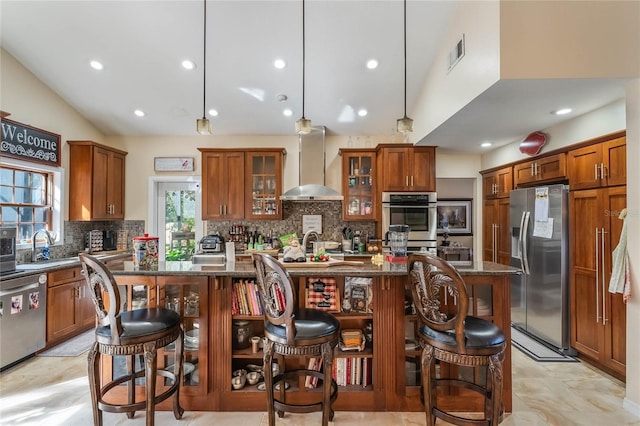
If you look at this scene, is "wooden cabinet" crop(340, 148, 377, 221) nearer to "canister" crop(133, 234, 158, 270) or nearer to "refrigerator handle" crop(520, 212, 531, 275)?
"refrigerator handle" crop(520, 212, 531, 275)

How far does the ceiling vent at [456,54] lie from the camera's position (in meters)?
2.95

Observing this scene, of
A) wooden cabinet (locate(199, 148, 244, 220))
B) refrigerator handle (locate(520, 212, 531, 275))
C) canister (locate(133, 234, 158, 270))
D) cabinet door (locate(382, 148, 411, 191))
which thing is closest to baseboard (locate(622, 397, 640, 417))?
refrigerator handle (locate(520, 212, 531, 275))

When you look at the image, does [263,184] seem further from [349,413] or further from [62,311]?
[349,413]

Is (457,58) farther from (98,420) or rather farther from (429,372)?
(98,420)

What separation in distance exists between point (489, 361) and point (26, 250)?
201 inches

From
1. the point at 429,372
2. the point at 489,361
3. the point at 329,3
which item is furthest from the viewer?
the point at 329,3

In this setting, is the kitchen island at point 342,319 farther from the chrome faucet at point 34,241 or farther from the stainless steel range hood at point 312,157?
the stainless steel range hood at point 312,157

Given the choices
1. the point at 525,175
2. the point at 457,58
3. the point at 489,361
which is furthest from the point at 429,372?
the point at 525,175

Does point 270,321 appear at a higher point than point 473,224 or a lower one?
lower

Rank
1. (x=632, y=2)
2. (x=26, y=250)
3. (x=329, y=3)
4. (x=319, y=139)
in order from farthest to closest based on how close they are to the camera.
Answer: (x=319, y=139) < (x=26, y=250) < (x=329, y=3) < (x=632, y=2)

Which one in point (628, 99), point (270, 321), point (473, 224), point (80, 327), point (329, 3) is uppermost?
point (329, 3)

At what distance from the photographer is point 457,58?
9.98 ft

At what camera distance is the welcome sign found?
355cm

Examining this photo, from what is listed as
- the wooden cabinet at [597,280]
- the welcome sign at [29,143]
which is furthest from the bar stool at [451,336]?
the welcome sign at [29,143]
